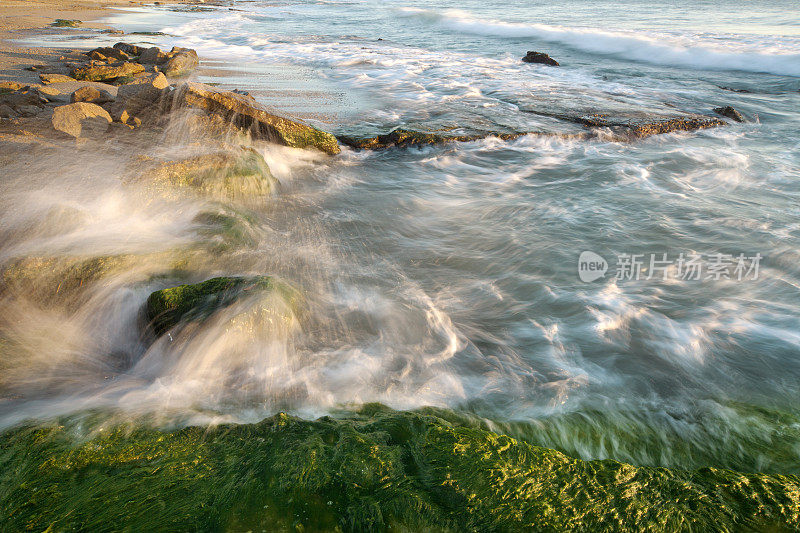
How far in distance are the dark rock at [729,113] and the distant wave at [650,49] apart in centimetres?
728

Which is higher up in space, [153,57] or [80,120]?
[153,57]

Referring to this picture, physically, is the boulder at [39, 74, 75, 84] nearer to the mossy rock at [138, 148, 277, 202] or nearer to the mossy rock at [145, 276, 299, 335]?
the mossy rock at [138, 148, 277, 202]

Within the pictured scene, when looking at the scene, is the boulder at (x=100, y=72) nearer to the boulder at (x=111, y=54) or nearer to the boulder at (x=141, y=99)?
the boulder at (x=111, y=54)

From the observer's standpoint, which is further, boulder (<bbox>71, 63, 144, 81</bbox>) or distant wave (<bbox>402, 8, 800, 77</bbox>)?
distant wave (<bbox>402, 8, 800, 77</bbox>)

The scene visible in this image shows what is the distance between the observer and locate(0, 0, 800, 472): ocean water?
9.17 feet

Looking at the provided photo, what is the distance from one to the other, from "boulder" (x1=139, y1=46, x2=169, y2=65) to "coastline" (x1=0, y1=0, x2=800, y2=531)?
11.2 metres

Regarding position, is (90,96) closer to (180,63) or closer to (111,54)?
(180,63)

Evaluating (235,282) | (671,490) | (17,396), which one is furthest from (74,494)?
(671,490)

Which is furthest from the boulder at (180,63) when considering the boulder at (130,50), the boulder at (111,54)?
the boulder at (130,50)

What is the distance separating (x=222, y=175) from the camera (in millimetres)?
5156

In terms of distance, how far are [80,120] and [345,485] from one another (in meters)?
5.72

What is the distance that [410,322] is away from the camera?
3.74 meters

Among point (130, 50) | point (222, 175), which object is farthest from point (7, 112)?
point (130, 50)

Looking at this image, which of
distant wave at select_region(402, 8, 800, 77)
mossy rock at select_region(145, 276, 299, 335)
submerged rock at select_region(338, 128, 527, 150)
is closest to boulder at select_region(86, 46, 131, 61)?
submerged rock at select_region(338, 128, 527, 150)
